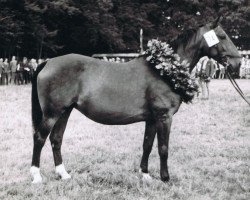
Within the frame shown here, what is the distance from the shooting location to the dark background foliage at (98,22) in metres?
34.6

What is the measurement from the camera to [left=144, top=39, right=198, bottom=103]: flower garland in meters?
6.31

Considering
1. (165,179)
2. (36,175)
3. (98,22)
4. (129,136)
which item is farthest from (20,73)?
(165,179)

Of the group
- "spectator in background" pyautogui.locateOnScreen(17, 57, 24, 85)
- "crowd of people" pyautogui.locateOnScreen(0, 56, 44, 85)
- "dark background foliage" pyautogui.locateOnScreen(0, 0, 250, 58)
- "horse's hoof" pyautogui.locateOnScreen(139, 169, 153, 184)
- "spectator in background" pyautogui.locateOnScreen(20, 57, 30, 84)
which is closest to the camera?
"horse's hoof" pyautogui.locateOnScreen(139, 169, 153, 184)

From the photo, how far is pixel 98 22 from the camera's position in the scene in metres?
39.9

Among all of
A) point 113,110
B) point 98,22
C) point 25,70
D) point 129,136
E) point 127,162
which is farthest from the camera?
point 98,22

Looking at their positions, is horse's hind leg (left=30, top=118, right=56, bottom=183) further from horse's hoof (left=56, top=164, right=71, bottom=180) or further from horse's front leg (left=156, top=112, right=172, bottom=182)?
horse's front leg (left=156, top=112, right=172, bottom=182)

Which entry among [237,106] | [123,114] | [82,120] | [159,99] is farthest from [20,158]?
[237,106]

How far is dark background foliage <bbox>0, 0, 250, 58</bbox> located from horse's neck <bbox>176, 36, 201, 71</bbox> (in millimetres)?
26680

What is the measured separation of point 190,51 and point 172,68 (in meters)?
0.55

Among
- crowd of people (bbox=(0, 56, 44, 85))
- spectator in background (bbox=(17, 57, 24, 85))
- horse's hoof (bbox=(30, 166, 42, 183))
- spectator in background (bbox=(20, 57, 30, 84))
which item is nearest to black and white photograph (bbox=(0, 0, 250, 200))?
horse's hoof (bbox=(30, 166, 42, 183))

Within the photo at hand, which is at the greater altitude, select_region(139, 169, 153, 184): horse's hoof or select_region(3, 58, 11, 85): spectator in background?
select_region(139, 169, 153, 184): horse's hoof

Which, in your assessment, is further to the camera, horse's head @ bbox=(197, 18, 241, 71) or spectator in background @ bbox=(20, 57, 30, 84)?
spectator in background @ bbox=(20, 57, 30, 84)

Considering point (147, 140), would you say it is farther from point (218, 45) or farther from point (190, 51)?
point (218, 45)

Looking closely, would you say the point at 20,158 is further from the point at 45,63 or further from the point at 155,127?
the point at 155,127
